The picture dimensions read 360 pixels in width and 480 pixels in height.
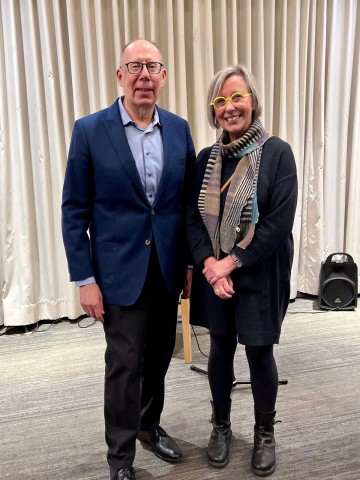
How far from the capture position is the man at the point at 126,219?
57.3 inches

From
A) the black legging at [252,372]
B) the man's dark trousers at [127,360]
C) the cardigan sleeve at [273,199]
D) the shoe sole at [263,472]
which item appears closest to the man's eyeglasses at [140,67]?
the cardigan sleeve at [273,199]

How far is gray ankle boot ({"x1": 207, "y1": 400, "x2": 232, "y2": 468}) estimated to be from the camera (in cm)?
173

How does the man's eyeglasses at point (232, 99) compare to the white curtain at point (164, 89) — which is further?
the white curtain at point (164, 89)

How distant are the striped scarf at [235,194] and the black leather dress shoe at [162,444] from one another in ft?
2.69

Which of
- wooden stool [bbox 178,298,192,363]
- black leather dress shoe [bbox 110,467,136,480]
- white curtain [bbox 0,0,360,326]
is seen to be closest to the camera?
black leather dress shoe [bbox 110,467,136,480]

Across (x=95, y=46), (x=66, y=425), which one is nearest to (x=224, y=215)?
(x=66, y=425)

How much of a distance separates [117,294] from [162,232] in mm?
263

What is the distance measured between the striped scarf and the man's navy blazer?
118 mm

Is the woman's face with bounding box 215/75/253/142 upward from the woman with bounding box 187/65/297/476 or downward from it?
upward

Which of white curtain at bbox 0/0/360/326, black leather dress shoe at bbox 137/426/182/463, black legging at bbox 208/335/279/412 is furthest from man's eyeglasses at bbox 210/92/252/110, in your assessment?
white curtain at bbox 0/0/360/326

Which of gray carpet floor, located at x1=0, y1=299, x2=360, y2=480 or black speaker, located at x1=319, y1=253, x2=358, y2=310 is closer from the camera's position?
gray carpet floor, located at x1=0, y1=299, x2=360, y2=480

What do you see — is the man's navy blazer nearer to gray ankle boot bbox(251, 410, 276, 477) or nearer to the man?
the man

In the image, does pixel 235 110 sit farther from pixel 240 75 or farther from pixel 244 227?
pixel 244 227

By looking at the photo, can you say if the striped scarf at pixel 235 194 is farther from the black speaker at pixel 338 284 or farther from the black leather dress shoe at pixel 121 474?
the black speaker at pixel 338 284
